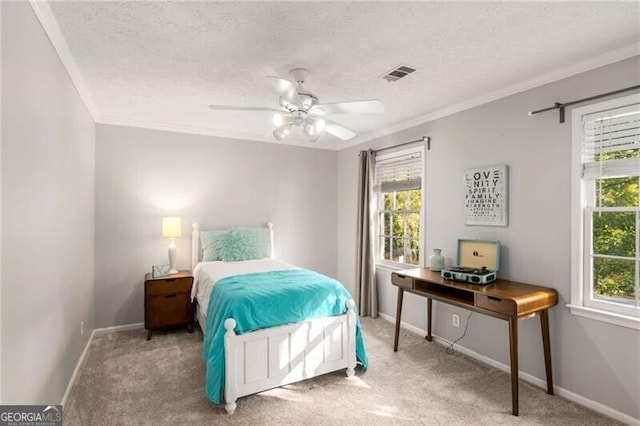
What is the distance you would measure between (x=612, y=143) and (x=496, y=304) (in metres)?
1.40

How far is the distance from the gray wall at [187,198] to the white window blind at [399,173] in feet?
3.31

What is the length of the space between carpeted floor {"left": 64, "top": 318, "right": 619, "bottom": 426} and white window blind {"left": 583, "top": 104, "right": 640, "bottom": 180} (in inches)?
66.9

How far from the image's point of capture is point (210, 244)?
4023mm

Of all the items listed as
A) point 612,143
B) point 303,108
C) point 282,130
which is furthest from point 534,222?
point 282,130

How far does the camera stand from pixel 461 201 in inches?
129

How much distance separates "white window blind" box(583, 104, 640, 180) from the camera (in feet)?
7.25

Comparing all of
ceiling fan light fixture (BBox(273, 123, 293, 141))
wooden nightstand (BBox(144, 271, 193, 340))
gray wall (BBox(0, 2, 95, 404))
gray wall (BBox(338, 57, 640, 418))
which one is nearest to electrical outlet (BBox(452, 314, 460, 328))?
gray wall (BBox(338, 57, 640, 418))

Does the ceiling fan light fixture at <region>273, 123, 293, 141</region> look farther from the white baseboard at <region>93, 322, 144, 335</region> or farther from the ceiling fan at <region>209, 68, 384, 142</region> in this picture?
the white baseboard at <region>93, 322, 144, 335</region>

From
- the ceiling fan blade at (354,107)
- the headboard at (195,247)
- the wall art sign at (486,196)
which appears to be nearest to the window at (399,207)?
the wall art sign at (486,196)

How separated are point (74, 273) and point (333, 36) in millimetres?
2709

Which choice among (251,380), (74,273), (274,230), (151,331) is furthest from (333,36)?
(151,331)

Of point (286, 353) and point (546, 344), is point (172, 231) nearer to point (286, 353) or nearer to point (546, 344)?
point (286, 353)

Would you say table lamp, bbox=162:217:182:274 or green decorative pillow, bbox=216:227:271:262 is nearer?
table lamp, bbox=162:217:182:274

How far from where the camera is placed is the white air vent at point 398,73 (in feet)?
8.19
